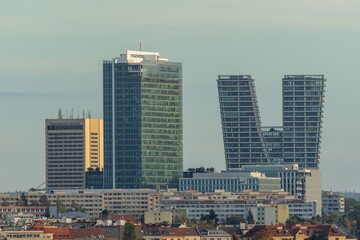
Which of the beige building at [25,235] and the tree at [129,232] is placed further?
the tree at [129,232]

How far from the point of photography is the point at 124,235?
17950cm

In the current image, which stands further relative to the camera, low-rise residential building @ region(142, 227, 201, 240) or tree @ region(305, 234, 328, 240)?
low-rise residential building @ region(142, 227, 201, 240)

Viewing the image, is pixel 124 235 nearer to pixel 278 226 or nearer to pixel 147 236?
pixel 147 236

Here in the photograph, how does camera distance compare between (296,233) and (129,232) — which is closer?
(129,232)

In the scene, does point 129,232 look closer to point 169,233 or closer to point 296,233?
point 169,233

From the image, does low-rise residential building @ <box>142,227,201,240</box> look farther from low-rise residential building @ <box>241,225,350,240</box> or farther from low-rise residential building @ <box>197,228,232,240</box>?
low-rise residential building @ <box>241,225,350,240</box>

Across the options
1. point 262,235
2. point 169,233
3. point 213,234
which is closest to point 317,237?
point 262,235

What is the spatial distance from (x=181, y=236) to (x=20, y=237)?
23498 millimetres

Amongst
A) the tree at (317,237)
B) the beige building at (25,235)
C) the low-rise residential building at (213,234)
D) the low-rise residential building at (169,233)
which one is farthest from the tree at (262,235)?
the beige building at (25,235)

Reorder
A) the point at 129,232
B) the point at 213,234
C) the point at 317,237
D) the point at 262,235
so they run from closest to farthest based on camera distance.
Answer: the point at 129,232 → the point at 262,235 → the point at 317,237 → the point at 213,234

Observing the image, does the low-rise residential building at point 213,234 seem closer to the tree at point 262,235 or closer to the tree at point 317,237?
the tree at point 262,235

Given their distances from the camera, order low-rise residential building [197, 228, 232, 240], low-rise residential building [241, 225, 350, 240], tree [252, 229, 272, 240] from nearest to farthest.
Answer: tree [252, 229, 272, 240], low-rise residential building [241, 225, 350, 240], low-rise residential building [197, 228, 232, 240]

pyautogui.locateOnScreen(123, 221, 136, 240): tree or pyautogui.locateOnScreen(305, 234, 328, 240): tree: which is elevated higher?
pyautogui.locateOnScreen(123, 221, 136, 240): tree

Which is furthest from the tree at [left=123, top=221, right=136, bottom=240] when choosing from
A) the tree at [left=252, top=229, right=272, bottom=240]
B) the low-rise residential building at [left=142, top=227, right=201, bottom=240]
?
the tree at [left=252, top=229, right=272, bottom=240]
